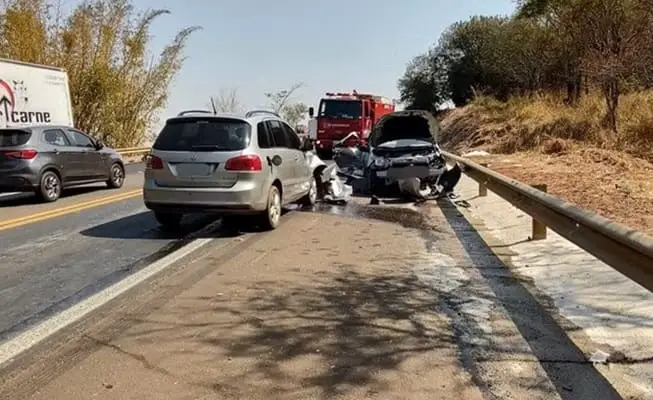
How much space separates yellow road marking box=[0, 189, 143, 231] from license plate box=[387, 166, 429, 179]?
574 cm

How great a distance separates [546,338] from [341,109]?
27951 mm

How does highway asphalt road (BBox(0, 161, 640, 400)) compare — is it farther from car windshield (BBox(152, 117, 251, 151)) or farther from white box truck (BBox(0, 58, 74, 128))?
white box truck (BBox(0, 58, 74, 128))

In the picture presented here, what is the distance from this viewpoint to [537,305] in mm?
5926

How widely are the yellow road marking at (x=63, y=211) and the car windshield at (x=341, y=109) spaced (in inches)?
697

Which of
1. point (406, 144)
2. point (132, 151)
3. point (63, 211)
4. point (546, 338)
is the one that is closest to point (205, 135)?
point (63, 211)

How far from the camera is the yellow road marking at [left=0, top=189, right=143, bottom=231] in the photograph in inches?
427

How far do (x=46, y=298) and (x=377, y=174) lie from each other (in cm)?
904

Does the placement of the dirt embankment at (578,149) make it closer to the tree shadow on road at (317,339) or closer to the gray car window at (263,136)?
the tree shadow on road at (317,339)

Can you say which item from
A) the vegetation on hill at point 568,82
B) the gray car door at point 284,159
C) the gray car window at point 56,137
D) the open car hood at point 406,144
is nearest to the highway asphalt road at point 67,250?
the gray car door at point 284,159

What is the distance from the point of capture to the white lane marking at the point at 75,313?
489 centimetres

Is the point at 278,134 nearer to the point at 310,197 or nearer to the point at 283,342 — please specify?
the point at 310,197

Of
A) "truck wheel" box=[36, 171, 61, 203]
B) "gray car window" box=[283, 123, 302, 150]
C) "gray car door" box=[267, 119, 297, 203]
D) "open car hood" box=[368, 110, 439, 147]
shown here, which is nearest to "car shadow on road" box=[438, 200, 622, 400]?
"gray car door" box=[267, 119, 297, 203]

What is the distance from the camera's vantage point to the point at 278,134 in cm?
1093

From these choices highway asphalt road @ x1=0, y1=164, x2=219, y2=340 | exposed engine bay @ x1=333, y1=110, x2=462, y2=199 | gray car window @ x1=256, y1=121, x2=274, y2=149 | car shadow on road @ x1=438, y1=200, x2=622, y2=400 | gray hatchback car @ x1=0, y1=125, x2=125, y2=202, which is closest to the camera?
car shadow on road @ x1=438, y1=200, x2=622, y2=400
